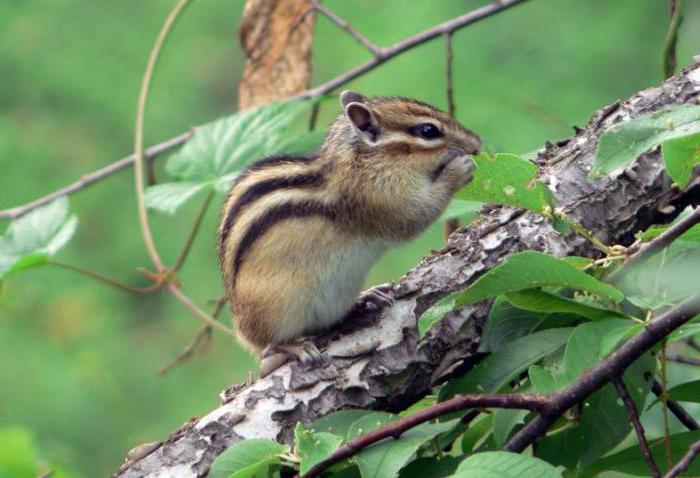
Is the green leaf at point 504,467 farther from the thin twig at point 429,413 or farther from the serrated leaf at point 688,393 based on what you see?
the serrated leaf at point 688,393

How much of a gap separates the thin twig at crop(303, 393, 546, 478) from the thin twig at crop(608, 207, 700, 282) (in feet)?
0.91

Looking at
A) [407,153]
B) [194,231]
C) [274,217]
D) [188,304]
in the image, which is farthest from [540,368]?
[194,231]

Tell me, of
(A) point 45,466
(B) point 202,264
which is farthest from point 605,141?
(B) point 202,264

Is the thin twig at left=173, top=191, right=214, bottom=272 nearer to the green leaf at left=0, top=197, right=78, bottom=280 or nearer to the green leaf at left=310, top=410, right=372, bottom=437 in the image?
the green leaf at left=0, top=197, right=78, bottom=280

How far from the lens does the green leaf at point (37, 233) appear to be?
2.78 metres

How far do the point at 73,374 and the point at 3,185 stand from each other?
→ 3.99ft

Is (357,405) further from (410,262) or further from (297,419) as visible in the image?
(410,262)

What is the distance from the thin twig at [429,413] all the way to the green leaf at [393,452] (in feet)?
0.05

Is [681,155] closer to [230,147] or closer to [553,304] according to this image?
[553,304]

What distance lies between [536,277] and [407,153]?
1.28 meters

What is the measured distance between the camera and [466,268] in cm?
210

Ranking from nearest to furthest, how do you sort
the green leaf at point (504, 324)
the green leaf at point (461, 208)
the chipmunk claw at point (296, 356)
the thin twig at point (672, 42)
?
the green leaf at point (504, 324)
the chipmunk claw at point (296, 356)
the green leaf at point (461, 208)
the thin twig at point (672, 42)

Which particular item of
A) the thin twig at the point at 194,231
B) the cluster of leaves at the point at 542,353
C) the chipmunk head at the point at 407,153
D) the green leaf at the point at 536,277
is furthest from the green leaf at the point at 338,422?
the thin twig at the point at 194,231

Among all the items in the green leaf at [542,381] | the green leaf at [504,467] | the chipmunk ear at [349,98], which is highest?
the chipmunk ear at [349,98]
